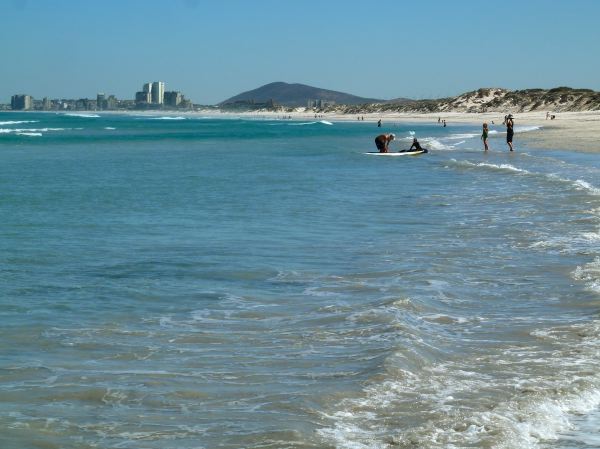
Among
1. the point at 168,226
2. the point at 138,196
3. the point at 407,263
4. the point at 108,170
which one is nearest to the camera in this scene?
the point at 407,263

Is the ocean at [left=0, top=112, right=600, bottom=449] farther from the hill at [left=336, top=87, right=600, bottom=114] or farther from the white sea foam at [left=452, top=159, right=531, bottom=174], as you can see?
the hill at [left=336, top=87, right=600, bottom=114]

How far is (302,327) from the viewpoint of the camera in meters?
8.54

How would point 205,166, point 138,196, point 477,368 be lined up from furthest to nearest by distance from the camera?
point 205,166, point 138,196, point 477,368

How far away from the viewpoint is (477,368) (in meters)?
7.18

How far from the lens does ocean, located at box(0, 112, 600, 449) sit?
5.94 m

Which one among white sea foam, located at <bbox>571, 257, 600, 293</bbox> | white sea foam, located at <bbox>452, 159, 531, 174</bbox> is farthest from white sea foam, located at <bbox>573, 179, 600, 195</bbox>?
white sea foam, located at <bbox>571, 257, 600, 293</bbox>

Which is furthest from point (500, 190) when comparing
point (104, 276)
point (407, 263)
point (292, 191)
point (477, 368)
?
point (477, 368)

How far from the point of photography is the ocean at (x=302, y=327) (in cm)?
594

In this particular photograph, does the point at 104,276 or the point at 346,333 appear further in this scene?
the point at 104,276

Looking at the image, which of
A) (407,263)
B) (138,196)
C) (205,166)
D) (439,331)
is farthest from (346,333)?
(205,166)

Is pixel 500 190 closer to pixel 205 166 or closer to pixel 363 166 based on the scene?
pixel 363 166

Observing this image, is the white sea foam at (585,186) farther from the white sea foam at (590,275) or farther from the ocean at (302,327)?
the white sea foam at (590,275)

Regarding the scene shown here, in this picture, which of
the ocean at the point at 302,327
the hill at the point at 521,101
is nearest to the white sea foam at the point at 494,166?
the ocean at the point at 302,327

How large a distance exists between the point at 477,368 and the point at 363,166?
2768 cm
